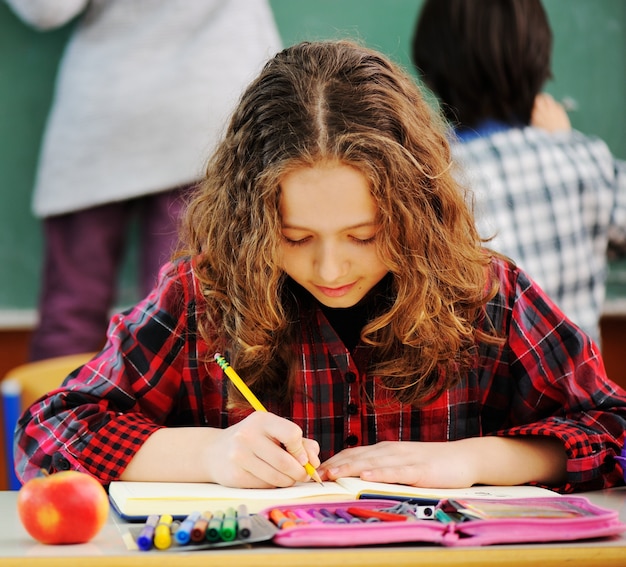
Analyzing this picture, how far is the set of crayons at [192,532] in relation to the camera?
3.01ft

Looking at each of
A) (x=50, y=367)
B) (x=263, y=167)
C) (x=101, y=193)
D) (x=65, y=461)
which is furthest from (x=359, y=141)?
(x=101, y=193)

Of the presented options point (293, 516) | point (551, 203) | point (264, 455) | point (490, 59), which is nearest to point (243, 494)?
point (264, 455)

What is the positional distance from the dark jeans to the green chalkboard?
0.12m

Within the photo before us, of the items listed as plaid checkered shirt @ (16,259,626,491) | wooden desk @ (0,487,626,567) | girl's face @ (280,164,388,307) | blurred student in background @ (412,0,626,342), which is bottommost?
wooden desk @ (0,487,626,567)

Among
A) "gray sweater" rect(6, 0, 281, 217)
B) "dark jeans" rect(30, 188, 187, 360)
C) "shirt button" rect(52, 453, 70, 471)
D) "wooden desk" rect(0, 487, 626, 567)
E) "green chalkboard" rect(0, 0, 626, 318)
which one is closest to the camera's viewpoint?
"wooden desk" rect(0, 487, 626, 567)

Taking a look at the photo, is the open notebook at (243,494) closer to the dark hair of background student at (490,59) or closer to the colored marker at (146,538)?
the colored marker at (146,538)

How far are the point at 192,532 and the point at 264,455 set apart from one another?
0.86 feet

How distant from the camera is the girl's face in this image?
3.99ft

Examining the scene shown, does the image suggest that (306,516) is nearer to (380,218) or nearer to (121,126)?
(380,218)

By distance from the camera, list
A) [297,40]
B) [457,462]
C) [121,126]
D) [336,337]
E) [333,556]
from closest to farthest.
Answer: [333,556] → [457,462] → [336,337] → [121,126] → [297,40]

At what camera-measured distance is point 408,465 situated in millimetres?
A: 1229

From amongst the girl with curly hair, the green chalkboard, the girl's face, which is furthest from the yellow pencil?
the green chalkboard

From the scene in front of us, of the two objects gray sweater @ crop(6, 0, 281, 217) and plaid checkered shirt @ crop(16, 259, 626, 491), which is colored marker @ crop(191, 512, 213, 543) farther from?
gray sweater @ crop(6, 0, 281, 217)

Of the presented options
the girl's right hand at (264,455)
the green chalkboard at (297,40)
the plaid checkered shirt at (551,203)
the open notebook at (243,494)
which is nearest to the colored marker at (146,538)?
the open notebook at (243,494)
